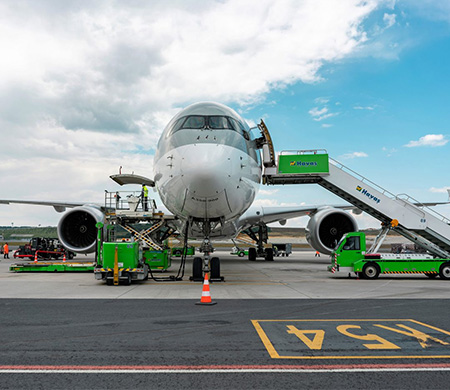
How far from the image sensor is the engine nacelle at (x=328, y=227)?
17391 mm

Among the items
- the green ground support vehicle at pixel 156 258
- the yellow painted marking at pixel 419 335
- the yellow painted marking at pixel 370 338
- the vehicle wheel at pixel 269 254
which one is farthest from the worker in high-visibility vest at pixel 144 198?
the yellow painted marking at pixel 419 335

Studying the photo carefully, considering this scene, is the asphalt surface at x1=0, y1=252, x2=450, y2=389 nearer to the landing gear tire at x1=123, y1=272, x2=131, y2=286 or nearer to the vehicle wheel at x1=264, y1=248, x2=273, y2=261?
the landing gear tire at x1=123, y1=272, x2=131, y2=286

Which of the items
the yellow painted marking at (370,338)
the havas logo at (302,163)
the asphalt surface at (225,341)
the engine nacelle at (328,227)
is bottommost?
the asphalt surface at (225,341)

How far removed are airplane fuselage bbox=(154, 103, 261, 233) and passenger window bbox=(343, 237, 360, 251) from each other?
3915 millimetres

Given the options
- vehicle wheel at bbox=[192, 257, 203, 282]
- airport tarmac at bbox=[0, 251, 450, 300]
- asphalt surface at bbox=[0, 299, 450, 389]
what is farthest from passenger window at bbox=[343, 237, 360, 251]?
asphalt surface at bbox=[0, 299, 450, 389]

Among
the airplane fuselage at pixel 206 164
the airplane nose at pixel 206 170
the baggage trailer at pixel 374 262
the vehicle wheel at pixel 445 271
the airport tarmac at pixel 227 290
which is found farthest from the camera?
the vehicle wheel at pixel 445 271

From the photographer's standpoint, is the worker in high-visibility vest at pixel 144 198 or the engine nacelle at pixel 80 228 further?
the engine nacelle at pixel 80 228

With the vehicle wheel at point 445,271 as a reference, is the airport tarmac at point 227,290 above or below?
below

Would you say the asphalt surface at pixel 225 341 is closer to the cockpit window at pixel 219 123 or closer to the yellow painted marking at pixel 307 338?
the yellow painted marking at pixel 307 338

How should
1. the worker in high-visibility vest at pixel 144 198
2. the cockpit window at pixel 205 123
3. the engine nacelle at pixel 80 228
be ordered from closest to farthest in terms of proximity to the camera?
1. the cockpit window at pixel 205 123
2. the worker in high-visibility vest at pixel 144 198
3. the engine nacelle at pixel 80 228

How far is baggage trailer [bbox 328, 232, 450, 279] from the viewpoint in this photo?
13.4 metres

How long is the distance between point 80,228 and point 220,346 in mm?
14218

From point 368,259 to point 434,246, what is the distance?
2.99m

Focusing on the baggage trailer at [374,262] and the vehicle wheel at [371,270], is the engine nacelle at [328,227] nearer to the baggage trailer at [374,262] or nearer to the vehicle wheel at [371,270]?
the baggage trailer at [374,262]
